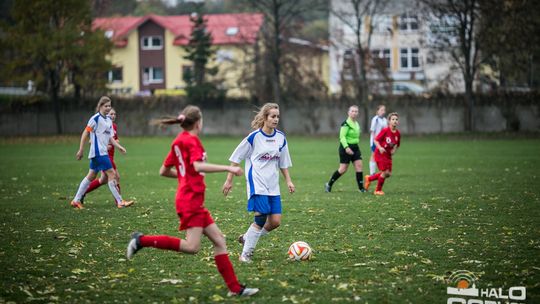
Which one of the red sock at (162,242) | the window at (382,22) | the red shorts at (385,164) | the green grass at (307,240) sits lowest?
the green grass at (307,240)

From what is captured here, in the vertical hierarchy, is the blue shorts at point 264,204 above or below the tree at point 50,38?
below

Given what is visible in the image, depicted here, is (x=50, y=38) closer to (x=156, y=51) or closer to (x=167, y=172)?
(x=156, y=51)

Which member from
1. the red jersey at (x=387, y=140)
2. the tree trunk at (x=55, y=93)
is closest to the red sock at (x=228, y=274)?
the red jersey at (x=387, y=140)

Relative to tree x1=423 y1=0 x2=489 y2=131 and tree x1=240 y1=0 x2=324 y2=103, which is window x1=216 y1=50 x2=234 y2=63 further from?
tree x1=423 y1=0 x2=489 y2=131

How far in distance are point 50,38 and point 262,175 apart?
42.3 m

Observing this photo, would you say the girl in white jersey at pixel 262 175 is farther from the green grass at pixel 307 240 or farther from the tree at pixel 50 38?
the tree at pixel 50 38

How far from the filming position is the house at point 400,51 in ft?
153

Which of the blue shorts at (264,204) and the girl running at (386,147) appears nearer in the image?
the blue shorts at (264,204)

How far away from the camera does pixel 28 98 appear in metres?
50.8

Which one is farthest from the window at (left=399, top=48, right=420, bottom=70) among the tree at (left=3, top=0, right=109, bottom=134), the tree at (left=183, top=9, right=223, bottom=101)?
the tree at (left=3, top=0, right=109, bottom=134)

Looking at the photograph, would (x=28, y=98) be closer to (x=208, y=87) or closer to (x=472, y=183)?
(x=208, y=87)

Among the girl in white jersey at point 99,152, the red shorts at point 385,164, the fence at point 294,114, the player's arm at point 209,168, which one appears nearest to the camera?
the player's arm at point 209,168

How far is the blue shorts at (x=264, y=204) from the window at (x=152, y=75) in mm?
66781

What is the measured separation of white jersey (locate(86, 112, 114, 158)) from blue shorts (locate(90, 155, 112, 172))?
0.09m
